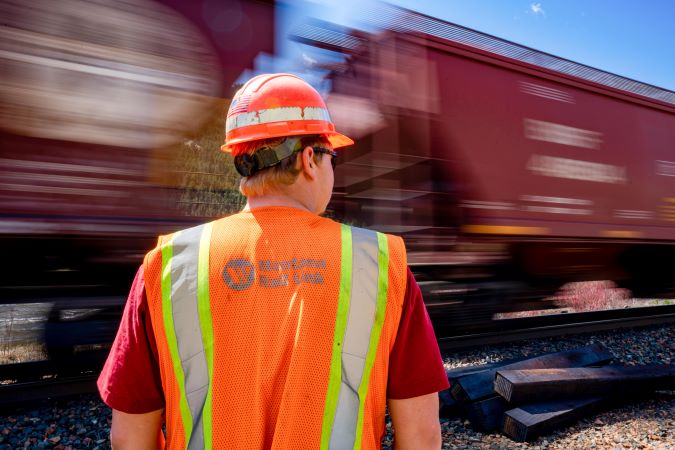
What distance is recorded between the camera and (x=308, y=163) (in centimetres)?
131

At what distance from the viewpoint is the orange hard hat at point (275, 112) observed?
1.35 m

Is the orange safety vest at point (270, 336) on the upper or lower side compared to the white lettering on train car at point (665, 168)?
lower

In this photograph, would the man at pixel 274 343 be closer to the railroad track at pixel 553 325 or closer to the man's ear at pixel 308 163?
the man's ear at pixel 308 163

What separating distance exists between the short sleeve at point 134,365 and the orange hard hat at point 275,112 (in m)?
0.51

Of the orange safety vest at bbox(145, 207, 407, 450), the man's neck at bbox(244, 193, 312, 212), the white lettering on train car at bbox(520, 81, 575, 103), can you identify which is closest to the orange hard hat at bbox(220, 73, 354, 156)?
the man's neck at bbox(244, 193, 312, 212)

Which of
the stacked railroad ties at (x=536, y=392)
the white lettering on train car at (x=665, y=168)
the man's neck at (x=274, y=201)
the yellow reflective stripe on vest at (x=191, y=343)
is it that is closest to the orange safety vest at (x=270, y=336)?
the yellow reflective stripe on vest at (x=191, y=343)

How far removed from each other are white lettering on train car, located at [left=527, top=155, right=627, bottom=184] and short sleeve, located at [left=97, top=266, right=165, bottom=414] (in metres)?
5.54

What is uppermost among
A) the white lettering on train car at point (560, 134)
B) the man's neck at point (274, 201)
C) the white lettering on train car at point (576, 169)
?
A: the white lettering on train car at point (560, 134)

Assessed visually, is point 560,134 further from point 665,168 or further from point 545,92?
point 665,168

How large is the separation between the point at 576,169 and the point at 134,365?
633 cm

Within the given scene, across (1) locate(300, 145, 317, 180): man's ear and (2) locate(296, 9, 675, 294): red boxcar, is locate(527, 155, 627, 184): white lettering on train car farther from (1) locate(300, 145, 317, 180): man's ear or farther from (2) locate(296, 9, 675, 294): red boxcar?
(1) locate(300, 145, 317, 180): man's ear

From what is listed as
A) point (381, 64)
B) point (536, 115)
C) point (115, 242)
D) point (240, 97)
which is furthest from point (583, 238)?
point (240, 97)

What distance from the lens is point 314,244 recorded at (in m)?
1.18

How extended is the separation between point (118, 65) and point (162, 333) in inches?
129
